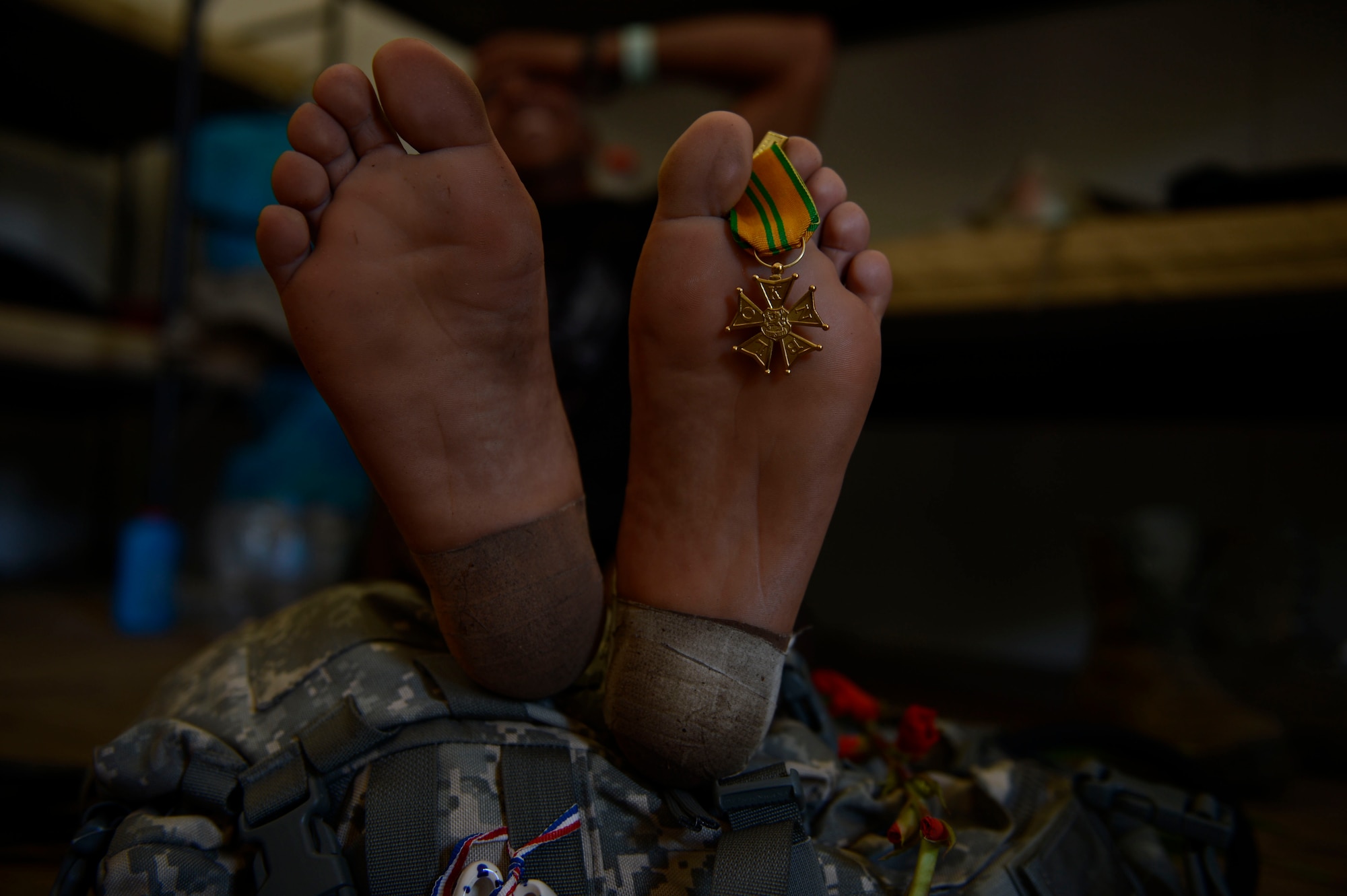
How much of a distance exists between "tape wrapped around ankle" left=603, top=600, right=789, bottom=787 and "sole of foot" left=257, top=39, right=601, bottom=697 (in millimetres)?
45

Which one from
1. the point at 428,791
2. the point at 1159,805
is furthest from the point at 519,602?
the point at 1159,805

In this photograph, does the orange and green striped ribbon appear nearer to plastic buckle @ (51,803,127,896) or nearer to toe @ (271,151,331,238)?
toe @ (271,151,331,238)

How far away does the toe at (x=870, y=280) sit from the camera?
0.37 meters

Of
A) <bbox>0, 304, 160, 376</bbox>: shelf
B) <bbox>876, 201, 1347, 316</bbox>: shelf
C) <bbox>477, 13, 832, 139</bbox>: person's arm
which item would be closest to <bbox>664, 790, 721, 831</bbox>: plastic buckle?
<bbox>876, 201, 1347, 316</bbox>: shelf

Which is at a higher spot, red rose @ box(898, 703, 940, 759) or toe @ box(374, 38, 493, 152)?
toe @ box(374, 38, 493, 152)

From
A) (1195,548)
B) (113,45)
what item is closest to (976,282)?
(1195,548)

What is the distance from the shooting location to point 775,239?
347 millimetres

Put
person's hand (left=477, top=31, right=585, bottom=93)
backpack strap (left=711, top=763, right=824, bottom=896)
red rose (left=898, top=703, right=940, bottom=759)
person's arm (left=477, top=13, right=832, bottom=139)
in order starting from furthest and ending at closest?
person's arm (left=477, top=13, right=832, bottom=139), person's hand (left=477, top=31, right=585, bottom=93), red rose (left=898, top=703, right=940, bottom=759), backpack strap (left=711, top=763, right=824, bottom=896)

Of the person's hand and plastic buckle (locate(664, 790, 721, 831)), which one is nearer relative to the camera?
plastic buckle (locate(664, 790, 721, 831))

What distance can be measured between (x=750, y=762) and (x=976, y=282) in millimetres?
655

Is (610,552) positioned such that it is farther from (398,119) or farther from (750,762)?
(398,119)

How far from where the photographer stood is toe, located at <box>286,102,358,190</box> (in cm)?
35

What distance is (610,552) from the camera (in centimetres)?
46

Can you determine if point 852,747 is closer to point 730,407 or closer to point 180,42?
point 730,407
